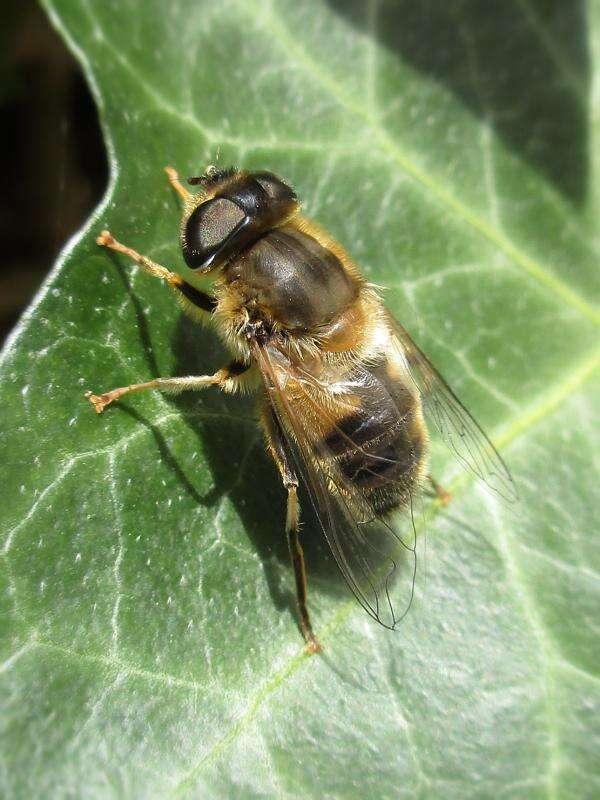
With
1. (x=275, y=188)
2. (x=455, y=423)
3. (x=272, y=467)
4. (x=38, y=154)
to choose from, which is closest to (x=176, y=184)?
(x=275, y=188)

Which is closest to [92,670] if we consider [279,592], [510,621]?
[279,592]

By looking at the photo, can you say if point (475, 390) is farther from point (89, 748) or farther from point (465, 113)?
Answer: point (89, 748)

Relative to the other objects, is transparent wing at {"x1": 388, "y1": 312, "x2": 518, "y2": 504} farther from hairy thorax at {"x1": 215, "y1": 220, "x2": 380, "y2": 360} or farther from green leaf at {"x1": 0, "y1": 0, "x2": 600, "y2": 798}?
hairy thorax at {"x1": 215, "y1": 220, "x2": 380, "y2": 360}

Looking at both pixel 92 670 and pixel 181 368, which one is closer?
pixel 92 670

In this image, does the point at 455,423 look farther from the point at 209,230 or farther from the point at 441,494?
the point at 209,230

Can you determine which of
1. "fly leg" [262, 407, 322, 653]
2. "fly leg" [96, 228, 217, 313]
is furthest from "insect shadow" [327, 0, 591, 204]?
"fly leg" [262, 407, 322, 653]
